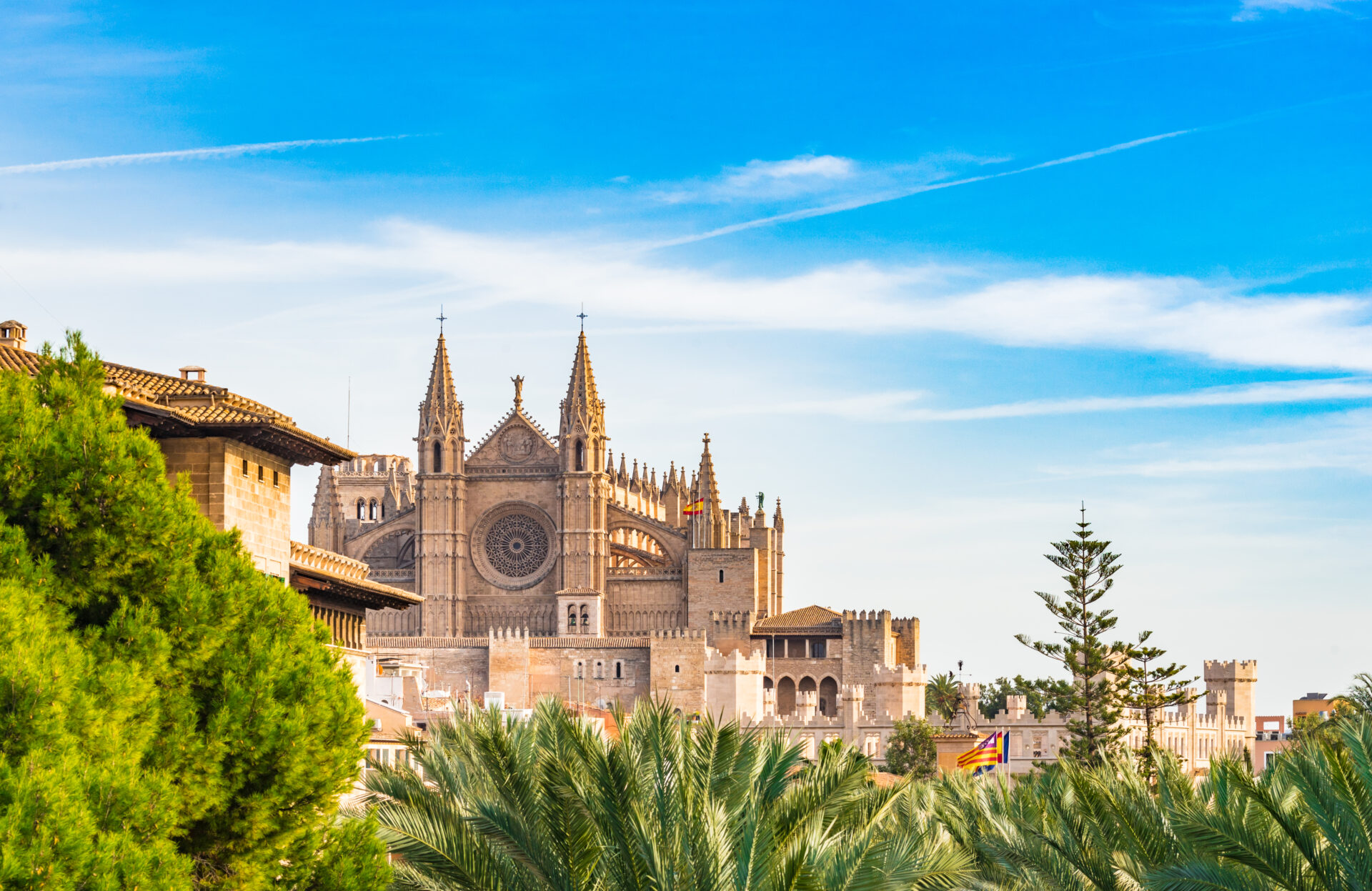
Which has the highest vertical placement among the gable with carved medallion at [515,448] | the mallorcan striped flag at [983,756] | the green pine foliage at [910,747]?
the gable with carved medallion at [515,448]

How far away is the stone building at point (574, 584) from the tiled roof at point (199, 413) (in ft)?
194

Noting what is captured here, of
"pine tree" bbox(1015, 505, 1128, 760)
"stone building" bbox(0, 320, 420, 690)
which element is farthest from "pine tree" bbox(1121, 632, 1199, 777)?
"stone building" bbox(0, 320, 420, 690)

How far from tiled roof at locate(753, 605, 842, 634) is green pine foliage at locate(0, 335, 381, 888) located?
7468 centimetres

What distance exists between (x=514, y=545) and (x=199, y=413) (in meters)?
68.2

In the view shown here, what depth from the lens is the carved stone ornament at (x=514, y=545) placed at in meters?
93.6

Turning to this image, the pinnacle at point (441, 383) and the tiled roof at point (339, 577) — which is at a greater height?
the pinnacle at point (441, 383)

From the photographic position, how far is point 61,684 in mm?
13961

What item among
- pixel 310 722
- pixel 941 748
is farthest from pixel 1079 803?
pixel 941 748

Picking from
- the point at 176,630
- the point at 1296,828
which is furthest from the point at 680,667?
the point at 1296,828

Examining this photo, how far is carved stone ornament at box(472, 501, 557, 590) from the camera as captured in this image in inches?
3684

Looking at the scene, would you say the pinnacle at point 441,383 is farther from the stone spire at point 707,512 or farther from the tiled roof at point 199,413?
the tiled roof at point 199,413

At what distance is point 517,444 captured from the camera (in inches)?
3750

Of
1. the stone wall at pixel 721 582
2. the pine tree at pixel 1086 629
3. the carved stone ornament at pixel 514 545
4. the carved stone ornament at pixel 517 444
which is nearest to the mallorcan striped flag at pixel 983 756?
the pine tree at pixel 1086 629

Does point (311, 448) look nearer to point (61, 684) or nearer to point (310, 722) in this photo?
point (310, 722)
